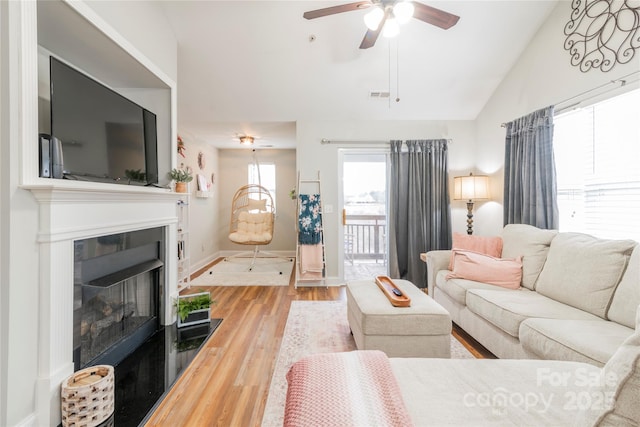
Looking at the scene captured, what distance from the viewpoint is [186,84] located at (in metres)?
3.28

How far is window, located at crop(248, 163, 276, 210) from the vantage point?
585 cm

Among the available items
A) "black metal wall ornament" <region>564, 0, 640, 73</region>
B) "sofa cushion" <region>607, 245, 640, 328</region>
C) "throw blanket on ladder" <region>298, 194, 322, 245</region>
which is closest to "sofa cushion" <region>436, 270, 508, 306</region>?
"sofa cushion" <region>607, 245, 640, 328</region>

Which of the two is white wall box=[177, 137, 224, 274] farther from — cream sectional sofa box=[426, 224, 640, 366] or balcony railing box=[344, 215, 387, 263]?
cream sectional sofa box=[426, 224, 640, 366]

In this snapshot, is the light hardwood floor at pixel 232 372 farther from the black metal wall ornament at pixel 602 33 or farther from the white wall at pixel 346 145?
the black metal wall ornament at pixel 602 33

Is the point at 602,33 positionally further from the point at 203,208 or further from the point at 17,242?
the point at 203,208

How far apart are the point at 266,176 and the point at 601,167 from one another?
202 inches

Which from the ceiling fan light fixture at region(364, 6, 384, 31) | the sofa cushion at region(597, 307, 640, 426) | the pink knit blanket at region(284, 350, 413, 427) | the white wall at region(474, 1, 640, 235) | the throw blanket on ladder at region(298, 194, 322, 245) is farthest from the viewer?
the throw blanket on ladder at region(298, 194, 322, 245)

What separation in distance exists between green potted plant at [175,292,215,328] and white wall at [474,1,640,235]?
11.8 ft

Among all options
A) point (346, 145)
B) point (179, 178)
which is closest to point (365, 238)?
point (346, 145)

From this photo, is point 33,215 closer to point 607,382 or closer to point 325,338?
point 325,338

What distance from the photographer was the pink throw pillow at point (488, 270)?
7.60ft

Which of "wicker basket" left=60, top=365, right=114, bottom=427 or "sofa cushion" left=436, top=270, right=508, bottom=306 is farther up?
"sofa cushion" left=436, top=270, right=508, bottom=306

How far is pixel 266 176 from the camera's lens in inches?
232

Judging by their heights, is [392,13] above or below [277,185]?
above
